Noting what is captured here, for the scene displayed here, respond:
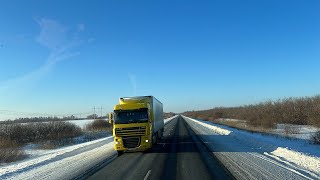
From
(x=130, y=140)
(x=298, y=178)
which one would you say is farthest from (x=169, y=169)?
(x=130, y=140)

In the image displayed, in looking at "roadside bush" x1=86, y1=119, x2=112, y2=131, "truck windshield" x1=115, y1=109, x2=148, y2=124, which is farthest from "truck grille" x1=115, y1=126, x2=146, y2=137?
"roadside bush" x1=86, y1=119, x2=112, y2=131

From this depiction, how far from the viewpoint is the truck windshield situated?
21094 mm

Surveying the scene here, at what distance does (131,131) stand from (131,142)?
610mm

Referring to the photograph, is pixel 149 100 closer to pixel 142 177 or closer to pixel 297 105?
pixel 142 177

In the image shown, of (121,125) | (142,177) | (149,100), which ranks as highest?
(149,100)

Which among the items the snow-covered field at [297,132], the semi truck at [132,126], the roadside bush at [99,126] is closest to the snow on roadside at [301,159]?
the semi truck at [132,126]

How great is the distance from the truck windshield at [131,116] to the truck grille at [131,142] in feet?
3.40

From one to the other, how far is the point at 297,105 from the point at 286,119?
2907mm

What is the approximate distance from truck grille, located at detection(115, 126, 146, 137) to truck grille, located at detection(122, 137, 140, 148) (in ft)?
0.73

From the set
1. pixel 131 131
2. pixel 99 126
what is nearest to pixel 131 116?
pixel 131 131

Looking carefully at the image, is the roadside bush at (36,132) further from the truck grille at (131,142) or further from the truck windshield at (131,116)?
the truck grille at (131,142)

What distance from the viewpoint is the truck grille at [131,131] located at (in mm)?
20547

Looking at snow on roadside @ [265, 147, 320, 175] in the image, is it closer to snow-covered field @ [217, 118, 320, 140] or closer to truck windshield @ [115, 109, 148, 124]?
truck windshield @ [115, 109, 148, 124]

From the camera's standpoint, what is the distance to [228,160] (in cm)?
1549
